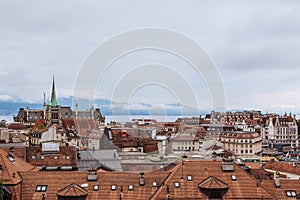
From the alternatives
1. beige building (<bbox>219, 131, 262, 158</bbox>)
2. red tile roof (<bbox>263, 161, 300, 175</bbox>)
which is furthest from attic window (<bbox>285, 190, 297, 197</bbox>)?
beige building (<bbox>219, 131, 262, 158</bbox>)

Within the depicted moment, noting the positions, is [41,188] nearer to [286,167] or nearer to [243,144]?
[286,167]

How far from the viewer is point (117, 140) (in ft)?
382

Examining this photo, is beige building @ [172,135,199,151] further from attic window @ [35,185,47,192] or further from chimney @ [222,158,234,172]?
attic window @ [35,185,47,192]

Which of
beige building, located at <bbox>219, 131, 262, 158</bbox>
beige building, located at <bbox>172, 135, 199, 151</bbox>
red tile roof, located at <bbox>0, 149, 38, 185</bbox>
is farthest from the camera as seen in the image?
beige building, located at <bbox>219, 131, 262, 158</bbox>

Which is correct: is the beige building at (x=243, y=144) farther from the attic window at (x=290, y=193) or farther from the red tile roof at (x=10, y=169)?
the red tile roof at (x=10, y=169)

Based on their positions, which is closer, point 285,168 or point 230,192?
point 230,192

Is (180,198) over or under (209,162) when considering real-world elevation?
under

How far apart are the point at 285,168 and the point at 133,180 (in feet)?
133

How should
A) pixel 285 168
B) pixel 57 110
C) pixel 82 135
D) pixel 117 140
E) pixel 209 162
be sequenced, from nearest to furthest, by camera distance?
pixel 209 162 → pixel 285 168 → pixel 117 140 → pixel 82 135 → pixel 57 110

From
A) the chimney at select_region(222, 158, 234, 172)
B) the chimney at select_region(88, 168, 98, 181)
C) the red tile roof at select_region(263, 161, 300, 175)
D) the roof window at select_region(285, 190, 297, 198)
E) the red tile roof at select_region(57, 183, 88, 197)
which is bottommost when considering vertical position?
the red tile roof at select_region(263, 161, 300, 175)

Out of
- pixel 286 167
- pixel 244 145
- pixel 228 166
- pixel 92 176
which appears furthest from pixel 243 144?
A: pixel 92 176

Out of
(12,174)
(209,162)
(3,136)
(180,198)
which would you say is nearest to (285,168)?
(209,162)

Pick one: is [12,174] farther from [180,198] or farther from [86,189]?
[180,198]

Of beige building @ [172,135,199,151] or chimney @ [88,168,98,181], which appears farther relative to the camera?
beige building @ [172,135,199,151]
